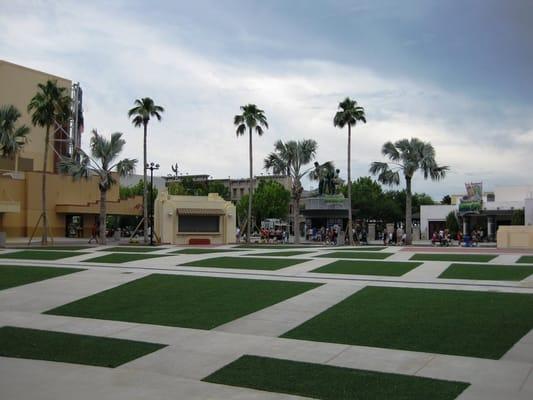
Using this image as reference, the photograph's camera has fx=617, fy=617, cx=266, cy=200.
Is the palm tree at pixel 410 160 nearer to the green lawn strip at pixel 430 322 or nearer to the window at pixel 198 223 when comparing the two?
the window at pixel 198 223

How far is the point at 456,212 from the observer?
64.4m

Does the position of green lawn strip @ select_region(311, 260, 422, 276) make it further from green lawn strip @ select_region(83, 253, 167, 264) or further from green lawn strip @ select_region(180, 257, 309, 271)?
green lawn strip @ select_region(83, 253, 167, 264)

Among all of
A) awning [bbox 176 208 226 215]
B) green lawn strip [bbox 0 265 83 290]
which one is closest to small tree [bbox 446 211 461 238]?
awning [bbox 176 208 226 215]

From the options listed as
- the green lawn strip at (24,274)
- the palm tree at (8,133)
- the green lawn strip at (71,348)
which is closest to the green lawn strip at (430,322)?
the green lawn strip at (71,348)

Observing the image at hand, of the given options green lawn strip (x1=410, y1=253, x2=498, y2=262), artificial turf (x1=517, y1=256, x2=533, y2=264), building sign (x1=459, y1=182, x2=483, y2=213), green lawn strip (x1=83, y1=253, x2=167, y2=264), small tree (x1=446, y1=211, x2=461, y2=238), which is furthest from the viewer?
small tree (x1=446, y1=211, x2=461, y2=238)

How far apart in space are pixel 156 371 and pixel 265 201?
76188 millimetres

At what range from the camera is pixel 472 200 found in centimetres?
6059

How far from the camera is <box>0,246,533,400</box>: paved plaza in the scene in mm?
8367

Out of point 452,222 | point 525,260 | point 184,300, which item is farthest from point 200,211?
point 452,222

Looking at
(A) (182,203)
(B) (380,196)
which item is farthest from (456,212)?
(A) (182,203)

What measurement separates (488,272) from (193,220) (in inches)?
1116

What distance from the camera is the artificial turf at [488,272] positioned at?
2020cm

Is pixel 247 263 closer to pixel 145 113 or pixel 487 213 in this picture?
pixel 145 113

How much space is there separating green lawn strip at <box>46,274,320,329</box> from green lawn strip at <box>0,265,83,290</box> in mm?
3632
